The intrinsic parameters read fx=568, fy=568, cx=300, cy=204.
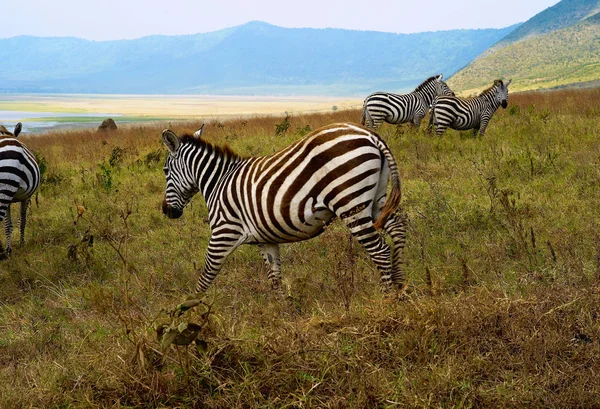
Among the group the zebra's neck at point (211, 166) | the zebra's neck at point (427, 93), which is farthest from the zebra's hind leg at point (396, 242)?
the zebra's neck at point (427, 93)

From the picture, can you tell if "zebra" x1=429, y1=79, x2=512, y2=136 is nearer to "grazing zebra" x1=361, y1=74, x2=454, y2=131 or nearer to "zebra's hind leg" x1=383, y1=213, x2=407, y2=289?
"grazing zebra" x1=361, y1=74, x2=454, y2=131

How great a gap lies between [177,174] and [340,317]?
3011mm

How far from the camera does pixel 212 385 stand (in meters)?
3.41

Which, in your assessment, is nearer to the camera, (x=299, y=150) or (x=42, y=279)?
(x=299, y=150)

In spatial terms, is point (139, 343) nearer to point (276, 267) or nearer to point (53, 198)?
point (276, 267)

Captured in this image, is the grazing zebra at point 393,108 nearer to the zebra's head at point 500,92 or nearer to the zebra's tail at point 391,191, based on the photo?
the zebra's head at point 500,92

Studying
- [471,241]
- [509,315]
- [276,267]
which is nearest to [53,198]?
[276,267]

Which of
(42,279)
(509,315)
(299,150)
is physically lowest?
(42,279)

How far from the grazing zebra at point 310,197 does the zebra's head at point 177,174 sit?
51 cm

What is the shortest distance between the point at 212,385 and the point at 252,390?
0.30 metres

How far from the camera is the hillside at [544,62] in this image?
81938 millimetres

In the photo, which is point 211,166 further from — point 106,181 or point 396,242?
point 106,181

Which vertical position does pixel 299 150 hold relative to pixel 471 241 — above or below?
above

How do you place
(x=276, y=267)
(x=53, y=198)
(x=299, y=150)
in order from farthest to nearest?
(x=53, y=198) < (x=276, y=267) < (x=299, y=150)
